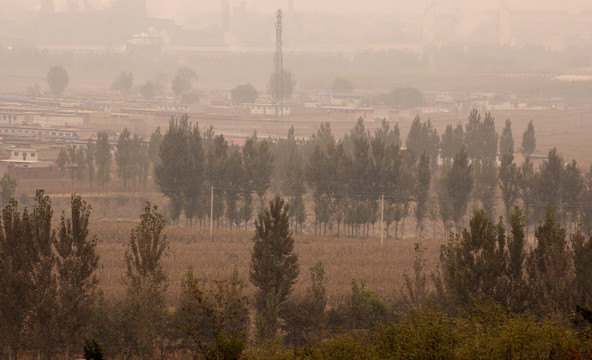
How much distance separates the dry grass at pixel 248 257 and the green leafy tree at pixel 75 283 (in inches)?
348

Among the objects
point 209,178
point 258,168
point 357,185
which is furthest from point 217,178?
point 357,185

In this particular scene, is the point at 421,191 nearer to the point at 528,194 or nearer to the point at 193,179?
the point at 528,194

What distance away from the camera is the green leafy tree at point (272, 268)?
36750 millimetres

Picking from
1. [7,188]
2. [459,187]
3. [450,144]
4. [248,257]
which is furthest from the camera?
[450,144]

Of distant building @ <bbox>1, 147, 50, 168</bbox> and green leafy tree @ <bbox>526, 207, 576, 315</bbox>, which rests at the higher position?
distant building @ <bbox>1, 147, 50, 168</bbox>

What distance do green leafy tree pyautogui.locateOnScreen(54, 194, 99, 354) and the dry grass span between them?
8835 mm

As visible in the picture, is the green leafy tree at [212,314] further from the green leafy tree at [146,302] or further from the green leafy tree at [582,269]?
the green leafy tree at [582,269]

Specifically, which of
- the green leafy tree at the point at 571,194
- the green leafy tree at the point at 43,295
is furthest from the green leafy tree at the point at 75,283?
the green leafy tree at the point at 571,194

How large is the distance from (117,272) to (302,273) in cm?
1051

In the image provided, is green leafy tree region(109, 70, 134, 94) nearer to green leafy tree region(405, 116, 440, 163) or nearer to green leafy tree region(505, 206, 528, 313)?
green leafy tree region(405, 116, 440, 163)

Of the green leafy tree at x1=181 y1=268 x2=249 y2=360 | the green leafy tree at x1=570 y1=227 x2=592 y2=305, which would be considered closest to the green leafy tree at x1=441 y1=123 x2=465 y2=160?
the green leafy tree at x1=570 y1=227 x2=592 y2=305

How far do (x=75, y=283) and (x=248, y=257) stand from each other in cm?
2144

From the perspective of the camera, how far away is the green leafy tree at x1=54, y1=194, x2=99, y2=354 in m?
33.5

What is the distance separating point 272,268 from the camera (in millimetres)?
38250
